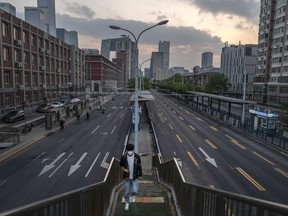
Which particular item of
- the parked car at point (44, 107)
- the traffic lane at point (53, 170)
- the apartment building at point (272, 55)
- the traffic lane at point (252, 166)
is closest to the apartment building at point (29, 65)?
the parked car at point (44, 107)

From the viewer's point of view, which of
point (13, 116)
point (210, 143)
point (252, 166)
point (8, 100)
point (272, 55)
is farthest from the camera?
point (272, 55)

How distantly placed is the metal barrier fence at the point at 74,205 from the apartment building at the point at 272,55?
214 ft

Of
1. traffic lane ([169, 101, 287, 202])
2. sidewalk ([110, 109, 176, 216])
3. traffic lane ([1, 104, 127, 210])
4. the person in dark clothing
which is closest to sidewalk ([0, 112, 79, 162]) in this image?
traffic lane ([1, 104, 127, 210])

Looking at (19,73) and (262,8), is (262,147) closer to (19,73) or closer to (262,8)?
(19,73)

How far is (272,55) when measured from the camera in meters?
73.3

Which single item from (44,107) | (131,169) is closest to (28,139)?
(44,107)

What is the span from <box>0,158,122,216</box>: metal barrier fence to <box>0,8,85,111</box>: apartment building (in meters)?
36.4

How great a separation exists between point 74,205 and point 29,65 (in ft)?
156

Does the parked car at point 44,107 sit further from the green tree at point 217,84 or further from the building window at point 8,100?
the green tree at point 217,84

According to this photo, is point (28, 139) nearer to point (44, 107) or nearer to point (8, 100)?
point (8, 100)

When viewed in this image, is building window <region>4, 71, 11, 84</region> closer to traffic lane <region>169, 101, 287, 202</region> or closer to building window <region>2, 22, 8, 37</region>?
building window <region>2, 22, 8, 37</region>

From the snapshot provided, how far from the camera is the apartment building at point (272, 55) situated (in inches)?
2638

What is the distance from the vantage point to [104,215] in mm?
7297

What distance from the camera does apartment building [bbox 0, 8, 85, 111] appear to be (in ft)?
132
